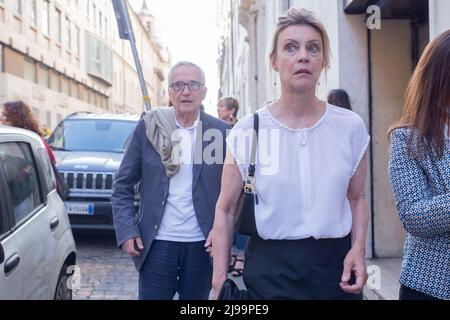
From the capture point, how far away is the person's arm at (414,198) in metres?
1.82

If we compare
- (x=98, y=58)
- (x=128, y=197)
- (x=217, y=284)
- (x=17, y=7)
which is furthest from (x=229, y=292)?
(x=98, y=58)

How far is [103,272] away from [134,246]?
3.54 meters

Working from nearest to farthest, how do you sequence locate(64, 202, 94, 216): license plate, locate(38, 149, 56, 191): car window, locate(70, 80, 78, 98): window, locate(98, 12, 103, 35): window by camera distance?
locate(38, 149, 56, 191): car window
locate(64, 202, 94, 216): license plate
locate(70, 80, 78, 98): window
locate(98, 12, 103, 35): window

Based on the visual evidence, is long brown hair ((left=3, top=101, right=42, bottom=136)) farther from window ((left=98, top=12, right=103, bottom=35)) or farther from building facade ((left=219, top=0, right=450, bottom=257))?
window ((left=98, top=12, right=103, bottom=35))

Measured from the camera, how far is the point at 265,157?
2121mm

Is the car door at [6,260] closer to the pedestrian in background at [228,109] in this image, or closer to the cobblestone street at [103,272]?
the cobblestone street at [103,272]

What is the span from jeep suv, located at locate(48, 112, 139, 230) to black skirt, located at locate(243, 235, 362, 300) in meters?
4.87

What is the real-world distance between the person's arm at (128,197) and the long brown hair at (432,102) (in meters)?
1.67

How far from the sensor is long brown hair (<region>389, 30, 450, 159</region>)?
6.29 ft

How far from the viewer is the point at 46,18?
29.7m

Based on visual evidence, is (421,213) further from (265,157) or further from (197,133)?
(197,133)

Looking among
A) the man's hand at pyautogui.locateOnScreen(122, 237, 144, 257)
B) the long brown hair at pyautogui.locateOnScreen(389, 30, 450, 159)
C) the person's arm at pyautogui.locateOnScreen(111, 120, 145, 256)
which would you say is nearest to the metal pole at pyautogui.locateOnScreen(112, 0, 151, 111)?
the person's arm at pyautogui.locateOnScreen(111, 120, 145, 256)

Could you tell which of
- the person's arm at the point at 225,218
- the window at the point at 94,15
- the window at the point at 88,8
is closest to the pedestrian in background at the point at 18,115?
the person's arm at the point at 225,218

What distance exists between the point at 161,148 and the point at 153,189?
246 mm
